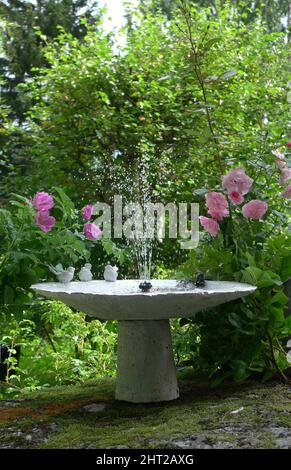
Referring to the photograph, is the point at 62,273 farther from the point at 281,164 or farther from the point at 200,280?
the point at 281,164

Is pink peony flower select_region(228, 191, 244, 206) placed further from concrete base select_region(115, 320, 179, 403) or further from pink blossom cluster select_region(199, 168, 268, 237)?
concrete base select_region(115, 320, 179, 403)

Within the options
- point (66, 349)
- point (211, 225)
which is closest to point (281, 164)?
point (211, 225)

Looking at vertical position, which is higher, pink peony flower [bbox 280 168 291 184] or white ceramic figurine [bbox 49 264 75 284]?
pink peony flower [bbox 280 168 291 184]

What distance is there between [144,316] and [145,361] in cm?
29

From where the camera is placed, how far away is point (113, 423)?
2.51 m

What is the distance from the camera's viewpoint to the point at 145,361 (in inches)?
108

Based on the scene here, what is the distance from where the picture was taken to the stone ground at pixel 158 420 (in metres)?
2.17
